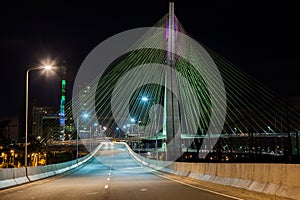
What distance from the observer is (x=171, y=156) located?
43.4 metres

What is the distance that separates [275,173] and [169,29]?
36658 mm

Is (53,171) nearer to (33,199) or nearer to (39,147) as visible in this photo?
(33,199)

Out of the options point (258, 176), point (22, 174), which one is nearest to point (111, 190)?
point (258, 176)

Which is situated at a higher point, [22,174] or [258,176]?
[258,176]

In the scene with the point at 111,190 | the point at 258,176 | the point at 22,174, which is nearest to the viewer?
the point at 258,176

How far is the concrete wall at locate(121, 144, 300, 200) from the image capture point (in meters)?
12.8

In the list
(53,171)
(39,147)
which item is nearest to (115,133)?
(39,147)

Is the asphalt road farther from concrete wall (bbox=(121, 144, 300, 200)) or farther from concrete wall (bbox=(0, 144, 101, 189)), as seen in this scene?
concrete wall (bbox=(121, 144, 300, 200))

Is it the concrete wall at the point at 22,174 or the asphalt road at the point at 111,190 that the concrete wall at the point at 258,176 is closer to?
the asphalt road at the point at 111,190

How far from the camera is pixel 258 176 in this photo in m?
15.5

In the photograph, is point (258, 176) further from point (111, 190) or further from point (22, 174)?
point (22, 174)

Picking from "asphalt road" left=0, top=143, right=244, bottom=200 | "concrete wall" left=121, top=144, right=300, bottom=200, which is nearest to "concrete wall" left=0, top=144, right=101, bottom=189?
"asphalt road" left=0, top=143, right=244, bottom=200

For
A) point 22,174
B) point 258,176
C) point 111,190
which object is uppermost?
point 258,176

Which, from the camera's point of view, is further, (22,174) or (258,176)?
(22,174)
